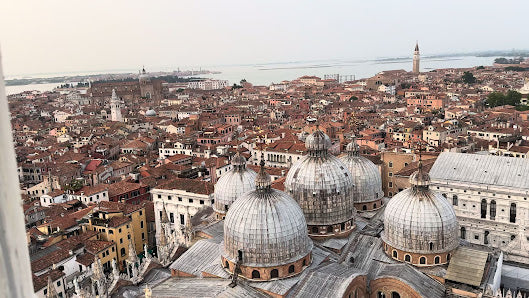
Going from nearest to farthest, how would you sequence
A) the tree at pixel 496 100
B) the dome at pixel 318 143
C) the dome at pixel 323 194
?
the dome at pixel 323 194 → the dome at pixel 318 143 → the tree at pixel 496 100

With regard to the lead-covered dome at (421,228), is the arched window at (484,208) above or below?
below

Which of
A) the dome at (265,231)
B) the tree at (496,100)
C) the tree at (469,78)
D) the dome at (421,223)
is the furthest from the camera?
the tree at (469,78)

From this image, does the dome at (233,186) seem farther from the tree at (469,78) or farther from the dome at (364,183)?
the tree at (469,78)

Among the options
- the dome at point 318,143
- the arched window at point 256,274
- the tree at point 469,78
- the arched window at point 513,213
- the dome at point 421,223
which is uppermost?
the dome at point 318,143

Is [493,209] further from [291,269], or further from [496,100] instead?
[496,100]

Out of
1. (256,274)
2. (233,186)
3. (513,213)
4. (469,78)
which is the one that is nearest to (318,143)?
(233,186)

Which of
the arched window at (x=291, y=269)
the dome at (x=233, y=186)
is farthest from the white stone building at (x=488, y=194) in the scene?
the arched window at (x=291, y=269)

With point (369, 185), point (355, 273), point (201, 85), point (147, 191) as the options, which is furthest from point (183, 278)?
point (201, 85)
